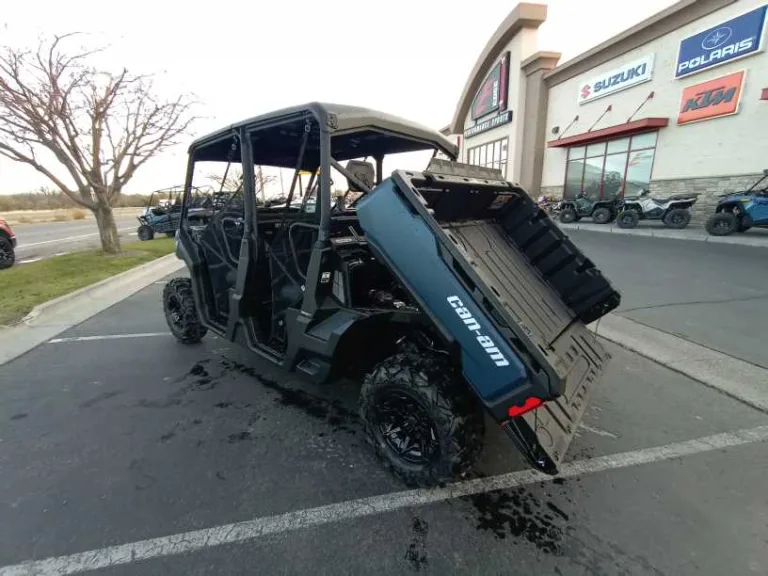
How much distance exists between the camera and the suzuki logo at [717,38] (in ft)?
41.8

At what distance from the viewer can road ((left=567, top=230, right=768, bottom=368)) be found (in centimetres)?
449

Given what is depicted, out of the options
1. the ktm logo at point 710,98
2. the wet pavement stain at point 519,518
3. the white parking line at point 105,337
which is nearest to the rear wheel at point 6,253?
the white parking line at point 105,337

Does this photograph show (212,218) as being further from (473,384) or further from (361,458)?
(473,384)

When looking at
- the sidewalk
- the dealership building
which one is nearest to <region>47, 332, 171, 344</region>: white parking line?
the dealership building

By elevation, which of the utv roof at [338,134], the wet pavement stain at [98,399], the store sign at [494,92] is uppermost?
the store sign at [494,92]

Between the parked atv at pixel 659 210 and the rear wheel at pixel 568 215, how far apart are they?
2696 mm

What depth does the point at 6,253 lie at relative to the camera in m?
9.66

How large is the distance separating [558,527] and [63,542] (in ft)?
8.63

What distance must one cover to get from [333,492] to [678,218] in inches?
630

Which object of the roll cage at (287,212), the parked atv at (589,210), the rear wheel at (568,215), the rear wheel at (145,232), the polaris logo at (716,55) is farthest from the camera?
the rear wheel at (568,215)

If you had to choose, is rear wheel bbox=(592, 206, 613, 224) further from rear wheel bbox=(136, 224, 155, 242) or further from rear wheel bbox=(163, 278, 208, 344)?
rear wheel bbox=(136, 224, 155, 242)

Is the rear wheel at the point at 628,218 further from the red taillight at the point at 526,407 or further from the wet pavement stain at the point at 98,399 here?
the wet pavement stain at the point at 98,399

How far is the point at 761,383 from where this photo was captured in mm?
3404

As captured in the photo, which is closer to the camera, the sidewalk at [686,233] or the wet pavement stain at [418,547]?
the wet pavement stain at [418,547]
